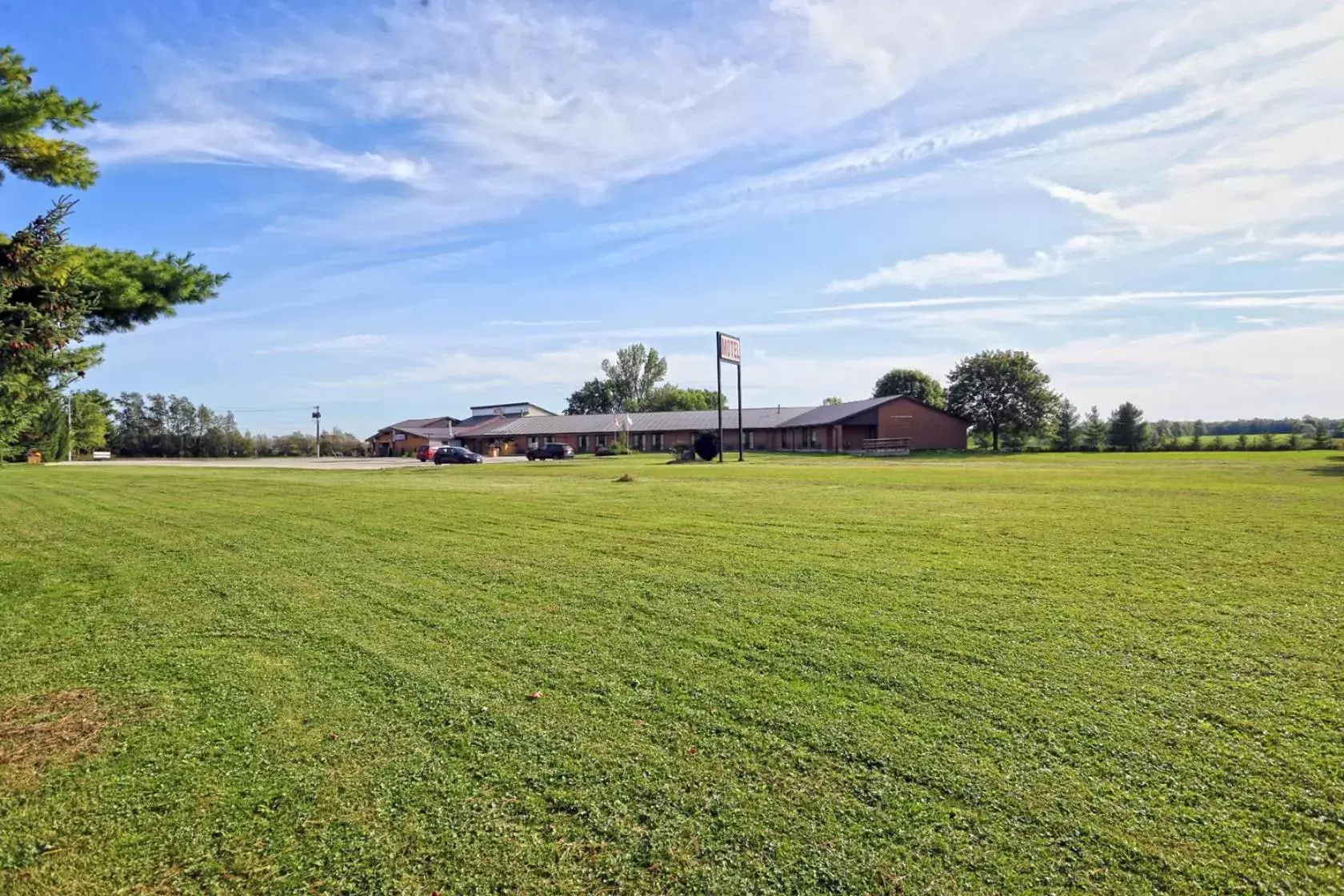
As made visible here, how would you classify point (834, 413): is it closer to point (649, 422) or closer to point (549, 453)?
point (649, 422)

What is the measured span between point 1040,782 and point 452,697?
3423mm

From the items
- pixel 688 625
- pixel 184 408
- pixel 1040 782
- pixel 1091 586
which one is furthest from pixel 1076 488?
pixel 184 408

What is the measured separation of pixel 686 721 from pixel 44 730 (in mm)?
3808

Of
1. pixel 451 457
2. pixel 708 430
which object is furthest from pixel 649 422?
pixel 451 457

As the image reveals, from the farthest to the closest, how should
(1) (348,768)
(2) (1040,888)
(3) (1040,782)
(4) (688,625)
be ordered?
(4) (688,625) → (1) (348,768) → (3) (1040,782) → (2) (1040,888)

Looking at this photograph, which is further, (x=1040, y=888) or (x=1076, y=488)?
(x=1076, y=488)

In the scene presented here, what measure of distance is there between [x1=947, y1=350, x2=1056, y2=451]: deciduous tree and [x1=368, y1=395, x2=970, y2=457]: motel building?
1128 cm

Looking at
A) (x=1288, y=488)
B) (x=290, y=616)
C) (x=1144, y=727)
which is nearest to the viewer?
(x=1144, y=727)

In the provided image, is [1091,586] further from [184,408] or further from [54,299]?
[184,408]

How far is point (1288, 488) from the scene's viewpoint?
55.7 ft

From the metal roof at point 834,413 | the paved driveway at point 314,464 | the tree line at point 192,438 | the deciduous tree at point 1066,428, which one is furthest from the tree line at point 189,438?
the deciduous tree at point 1066,428

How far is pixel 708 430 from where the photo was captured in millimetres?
77312

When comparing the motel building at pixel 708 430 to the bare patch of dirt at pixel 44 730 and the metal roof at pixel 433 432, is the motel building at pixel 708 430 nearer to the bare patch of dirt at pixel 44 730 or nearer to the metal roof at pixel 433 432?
the metal roof at pixel 433 432

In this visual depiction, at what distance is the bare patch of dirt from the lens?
3.76 metres
